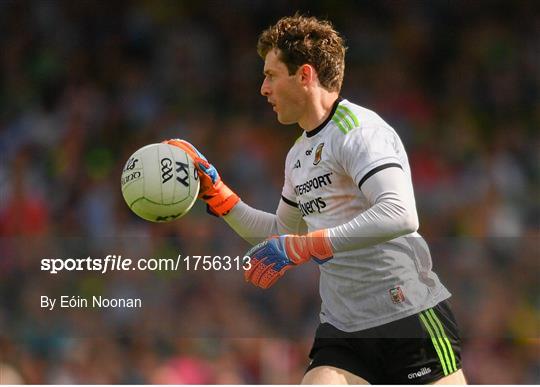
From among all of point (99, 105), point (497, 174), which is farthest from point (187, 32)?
point (497, 174)

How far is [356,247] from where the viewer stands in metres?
3.29

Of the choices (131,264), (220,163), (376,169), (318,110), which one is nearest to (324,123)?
(318,110)

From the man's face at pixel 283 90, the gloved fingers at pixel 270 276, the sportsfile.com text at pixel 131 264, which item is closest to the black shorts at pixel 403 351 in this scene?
the gloved fingers at pixel 270 276

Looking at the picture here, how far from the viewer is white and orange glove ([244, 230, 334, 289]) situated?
10.7ft

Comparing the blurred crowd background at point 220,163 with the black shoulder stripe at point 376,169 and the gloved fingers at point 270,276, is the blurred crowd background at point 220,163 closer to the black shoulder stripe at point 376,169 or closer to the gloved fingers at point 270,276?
the gloved fingers at point 270,276

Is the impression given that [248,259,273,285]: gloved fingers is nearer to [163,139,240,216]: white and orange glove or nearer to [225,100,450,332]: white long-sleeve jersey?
[225,100,450,332]: white long-sleeve jersey

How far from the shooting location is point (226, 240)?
7039 mm

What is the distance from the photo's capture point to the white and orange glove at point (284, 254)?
3.27m

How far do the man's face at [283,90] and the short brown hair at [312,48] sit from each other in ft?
0.11

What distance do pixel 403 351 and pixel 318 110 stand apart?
1000mm

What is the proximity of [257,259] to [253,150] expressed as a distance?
4.66m

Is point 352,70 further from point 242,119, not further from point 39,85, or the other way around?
point 39,85

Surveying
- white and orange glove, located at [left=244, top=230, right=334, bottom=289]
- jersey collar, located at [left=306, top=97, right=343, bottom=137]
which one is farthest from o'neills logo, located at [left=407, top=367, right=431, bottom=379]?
jersey collar, located at [left=306, top=97, right=343, bottom=137]

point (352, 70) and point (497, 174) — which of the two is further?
point (352, 70)
